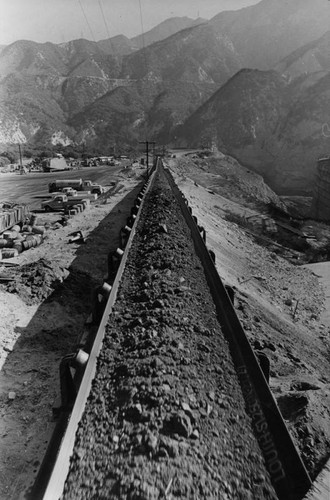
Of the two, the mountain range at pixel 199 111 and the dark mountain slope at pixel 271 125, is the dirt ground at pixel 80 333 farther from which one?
the mountain range at pixel 199 111

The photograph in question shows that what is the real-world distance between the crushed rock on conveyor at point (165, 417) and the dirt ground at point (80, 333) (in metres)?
0.78

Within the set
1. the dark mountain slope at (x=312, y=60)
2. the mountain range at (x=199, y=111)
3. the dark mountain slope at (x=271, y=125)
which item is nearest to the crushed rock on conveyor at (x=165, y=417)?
the dark mountain slope at (x=271, y=125)

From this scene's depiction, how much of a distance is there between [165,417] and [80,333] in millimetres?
3642

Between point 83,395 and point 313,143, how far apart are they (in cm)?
10289

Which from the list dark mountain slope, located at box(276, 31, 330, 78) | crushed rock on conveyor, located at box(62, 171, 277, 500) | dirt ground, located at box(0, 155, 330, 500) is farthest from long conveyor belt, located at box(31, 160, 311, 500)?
dark mountain slope, located at box(276, 31, 330, 78)

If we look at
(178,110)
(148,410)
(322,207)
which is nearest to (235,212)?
(148,410)

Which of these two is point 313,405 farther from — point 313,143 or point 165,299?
point 313,143

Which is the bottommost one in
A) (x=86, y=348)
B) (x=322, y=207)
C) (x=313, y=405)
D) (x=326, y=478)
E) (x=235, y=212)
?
(x=322, y=207)

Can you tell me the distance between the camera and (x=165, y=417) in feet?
12.6

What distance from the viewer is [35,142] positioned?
13338cm

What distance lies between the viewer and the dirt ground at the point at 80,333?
4.94 metres

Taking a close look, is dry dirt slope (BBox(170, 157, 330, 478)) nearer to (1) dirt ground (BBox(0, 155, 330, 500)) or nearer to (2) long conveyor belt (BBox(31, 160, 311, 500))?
(1) dirt ground (BBox(0, 155, 330, 500))

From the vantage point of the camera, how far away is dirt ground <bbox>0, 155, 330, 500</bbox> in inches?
194

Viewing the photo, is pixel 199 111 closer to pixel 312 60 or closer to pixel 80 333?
pixel 312 60
